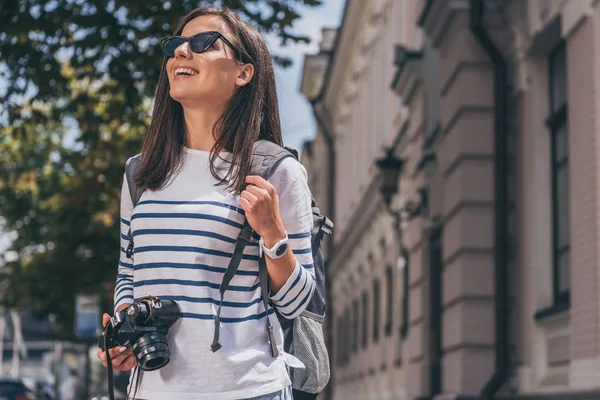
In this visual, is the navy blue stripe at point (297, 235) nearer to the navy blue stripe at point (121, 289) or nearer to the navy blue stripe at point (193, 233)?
the navy blue stripe at point (193, 233)

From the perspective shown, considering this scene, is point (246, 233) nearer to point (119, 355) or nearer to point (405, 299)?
point (119, 355)

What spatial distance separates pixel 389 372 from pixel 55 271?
25.2ft

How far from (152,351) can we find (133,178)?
511 millimetres

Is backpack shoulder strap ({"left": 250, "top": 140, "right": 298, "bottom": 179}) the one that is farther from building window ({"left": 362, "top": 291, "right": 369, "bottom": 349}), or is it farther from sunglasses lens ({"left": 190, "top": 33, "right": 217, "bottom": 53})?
building window ({"left": 362, "top": 291, "right": 369, "bottom": 349})

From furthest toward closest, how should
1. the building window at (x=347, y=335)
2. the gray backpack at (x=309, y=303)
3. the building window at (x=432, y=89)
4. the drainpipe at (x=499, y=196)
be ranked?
the building window at (x=347, y=335)
the building window at (x=432, y=89)
the drainpipe at (x=499, y=196)
the gray backpack at (x=309, y=303)

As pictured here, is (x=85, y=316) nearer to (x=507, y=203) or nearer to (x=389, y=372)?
(x=389, y=372)

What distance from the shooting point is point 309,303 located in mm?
3553

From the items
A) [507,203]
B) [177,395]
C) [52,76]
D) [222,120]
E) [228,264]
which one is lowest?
[177,395]

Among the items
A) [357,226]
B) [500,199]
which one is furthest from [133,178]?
[357,226]

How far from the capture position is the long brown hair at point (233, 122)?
3.30m

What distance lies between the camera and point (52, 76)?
486 inches

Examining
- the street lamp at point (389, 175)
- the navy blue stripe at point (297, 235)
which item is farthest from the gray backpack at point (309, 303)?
the street lamp at point (389, 175)

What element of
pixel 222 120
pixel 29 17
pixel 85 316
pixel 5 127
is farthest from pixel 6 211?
pixel 222 120

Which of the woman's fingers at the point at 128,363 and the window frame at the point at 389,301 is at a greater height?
the window frame at the point at 389,301
